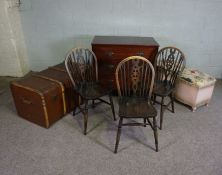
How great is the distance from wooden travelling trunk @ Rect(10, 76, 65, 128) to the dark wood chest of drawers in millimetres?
640

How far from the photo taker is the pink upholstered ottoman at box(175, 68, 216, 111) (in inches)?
98.4

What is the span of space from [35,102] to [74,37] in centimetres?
152

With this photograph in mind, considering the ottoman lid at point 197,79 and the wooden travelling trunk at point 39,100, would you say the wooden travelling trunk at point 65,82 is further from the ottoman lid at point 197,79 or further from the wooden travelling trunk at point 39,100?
the ottoman lid at point 197,79

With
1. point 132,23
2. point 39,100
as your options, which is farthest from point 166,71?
point 39,100

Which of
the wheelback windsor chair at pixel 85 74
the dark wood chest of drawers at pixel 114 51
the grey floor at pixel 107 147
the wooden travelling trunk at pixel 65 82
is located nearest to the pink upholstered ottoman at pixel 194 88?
the grey floor at pixel 107 147

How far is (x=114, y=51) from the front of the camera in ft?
8.43

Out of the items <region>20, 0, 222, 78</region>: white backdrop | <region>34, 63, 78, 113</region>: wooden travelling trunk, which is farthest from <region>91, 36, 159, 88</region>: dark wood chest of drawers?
<region>20, 0, 222, 78</region>: white backdrop

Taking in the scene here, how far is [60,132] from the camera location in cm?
222

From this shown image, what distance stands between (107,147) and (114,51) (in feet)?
4.03

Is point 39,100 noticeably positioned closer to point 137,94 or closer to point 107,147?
point 107,147

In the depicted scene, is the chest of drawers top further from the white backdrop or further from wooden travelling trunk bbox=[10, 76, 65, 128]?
wooden travelling trunk bbox=[10, 76, 65, 128]

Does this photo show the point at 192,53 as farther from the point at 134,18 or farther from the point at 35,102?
the point at 35,102

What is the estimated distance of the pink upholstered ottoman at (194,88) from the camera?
8.20 ft

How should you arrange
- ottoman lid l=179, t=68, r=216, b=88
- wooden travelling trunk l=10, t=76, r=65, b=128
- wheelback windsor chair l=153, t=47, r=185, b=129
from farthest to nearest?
ottoman lid l=179, t=68, r=216, b=88, wheelback windsor chair l=153, t=47, r=185, b=129, wooden travelling trunk l=10, t=76, r=65, b=128
